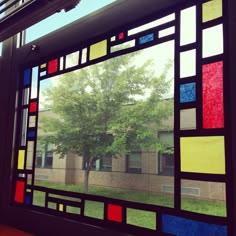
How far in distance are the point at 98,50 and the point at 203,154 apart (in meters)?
0.94

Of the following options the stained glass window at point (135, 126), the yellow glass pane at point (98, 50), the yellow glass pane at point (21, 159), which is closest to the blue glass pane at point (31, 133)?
the stained glass window at point (135, 126)

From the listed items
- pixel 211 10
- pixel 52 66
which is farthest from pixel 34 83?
pixel 211 10

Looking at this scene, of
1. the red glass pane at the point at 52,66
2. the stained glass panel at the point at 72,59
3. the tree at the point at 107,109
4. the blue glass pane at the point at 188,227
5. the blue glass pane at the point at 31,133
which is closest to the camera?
the blue glass pane at the point at 188,227

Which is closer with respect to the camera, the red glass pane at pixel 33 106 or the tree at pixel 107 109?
the tree at pixel 107 109

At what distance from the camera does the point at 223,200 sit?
1145mm

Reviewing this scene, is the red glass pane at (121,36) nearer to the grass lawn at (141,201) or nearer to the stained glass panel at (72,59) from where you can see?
the stained glass panel at (72,59)

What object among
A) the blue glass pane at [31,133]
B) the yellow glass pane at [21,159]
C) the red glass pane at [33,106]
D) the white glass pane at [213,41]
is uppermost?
the white glass pane at [213,41]

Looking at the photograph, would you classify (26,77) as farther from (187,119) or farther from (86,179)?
(187,119)

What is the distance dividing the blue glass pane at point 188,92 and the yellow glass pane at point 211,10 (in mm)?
312

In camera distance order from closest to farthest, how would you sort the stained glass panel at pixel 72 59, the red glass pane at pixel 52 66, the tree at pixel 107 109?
the tree at pixel 107 109 → the stained glass panel at pixel 72 59 → the red glass pane at pixel 52 66

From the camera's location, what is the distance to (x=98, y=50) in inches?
70.3

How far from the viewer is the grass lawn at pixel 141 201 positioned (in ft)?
3.94

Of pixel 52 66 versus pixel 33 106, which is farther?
pixel 33 106

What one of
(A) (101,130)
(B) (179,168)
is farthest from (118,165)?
(B) (179,168)
